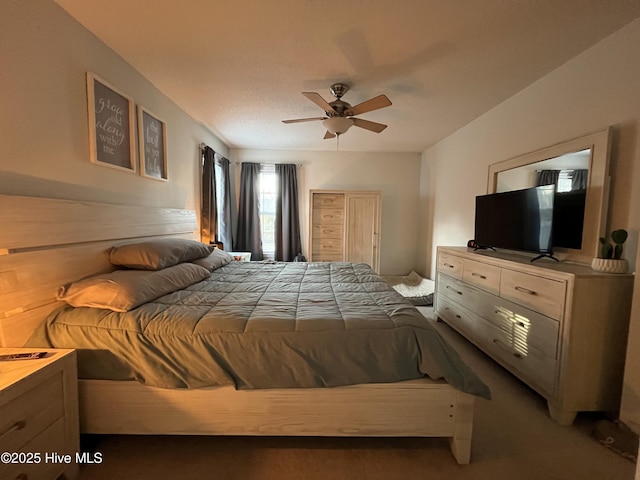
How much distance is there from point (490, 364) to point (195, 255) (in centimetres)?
275

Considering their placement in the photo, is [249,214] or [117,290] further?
[249,214]

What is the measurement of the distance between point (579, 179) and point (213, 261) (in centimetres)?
304

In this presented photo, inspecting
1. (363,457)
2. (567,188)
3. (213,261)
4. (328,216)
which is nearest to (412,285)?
(328,216)

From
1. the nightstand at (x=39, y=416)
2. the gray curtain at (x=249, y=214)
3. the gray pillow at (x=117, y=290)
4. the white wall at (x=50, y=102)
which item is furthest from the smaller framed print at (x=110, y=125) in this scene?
the gray curtain at (x=249, y=214)

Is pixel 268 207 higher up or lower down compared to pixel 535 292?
higher up

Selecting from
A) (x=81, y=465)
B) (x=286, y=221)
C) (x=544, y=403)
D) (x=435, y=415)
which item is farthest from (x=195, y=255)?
(x=544, y=403)

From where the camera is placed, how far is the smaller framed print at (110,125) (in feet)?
5.85

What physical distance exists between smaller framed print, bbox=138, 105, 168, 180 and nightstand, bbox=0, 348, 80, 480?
1.63m

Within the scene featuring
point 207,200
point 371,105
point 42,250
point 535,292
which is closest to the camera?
point 42,250

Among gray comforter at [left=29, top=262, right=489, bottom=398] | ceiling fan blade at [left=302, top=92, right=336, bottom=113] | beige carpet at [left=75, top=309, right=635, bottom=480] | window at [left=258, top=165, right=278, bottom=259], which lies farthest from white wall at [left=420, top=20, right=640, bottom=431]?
window at [left=258, top=165, right=278, bottom=259]

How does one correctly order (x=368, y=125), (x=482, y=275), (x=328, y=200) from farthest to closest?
(x=328, y=200) → (x=368, y=125) → (x=482, y=275)

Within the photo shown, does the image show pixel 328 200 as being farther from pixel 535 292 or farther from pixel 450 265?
pixel 535 292

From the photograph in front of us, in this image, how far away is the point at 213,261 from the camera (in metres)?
2.62

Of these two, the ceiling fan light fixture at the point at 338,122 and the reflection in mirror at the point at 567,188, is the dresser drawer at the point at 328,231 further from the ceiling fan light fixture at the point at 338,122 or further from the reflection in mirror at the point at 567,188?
the reflection in mirror at the point at 567,188
